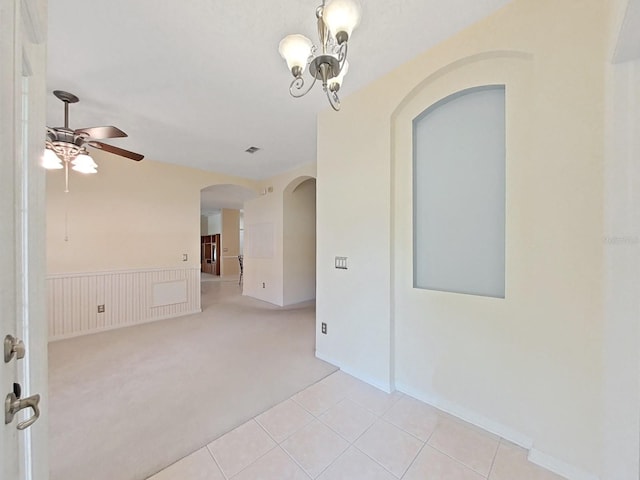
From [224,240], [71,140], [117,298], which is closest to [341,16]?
[71,140]

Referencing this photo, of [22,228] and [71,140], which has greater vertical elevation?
[71,140]

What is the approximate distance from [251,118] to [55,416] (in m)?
3.07

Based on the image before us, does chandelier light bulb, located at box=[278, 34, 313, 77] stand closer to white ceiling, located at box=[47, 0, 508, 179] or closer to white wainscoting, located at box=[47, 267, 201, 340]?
white ceiling, located at box=[47, 0, 508, 179]

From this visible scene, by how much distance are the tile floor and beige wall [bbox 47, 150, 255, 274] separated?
3.53m

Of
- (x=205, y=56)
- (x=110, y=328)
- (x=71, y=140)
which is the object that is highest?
(x=205, y=56)

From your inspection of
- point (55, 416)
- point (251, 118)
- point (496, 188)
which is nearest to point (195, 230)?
point (251, 118)

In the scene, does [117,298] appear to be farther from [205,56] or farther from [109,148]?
[205,56]

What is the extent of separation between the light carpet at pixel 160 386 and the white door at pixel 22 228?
2.52 ft

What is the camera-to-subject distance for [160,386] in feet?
7.14

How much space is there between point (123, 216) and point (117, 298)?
1274 mm

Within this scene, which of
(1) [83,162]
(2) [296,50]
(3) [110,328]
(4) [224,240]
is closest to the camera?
(2) [296,50]

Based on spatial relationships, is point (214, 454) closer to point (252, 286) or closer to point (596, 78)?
point (596, 78)

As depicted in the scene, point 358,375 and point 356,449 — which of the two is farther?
point 358,375

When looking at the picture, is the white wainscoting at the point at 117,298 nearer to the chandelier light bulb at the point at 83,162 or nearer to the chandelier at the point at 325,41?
the chandelier light bulb at the point at 83,162
